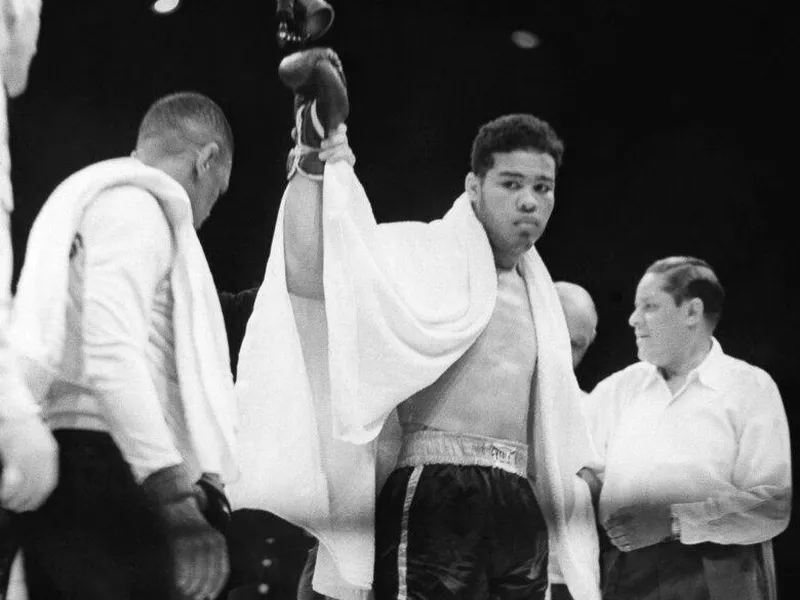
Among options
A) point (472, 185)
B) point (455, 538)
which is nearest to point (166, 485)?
point (455, 538)

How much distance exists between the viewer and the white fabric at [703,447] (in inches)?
102

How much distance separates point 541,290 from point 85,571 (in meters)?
0.99

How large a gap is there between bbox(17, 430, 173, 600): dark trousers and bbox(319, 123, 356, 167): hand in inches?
24.7

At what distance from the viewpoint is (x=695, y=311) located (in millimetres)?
2779

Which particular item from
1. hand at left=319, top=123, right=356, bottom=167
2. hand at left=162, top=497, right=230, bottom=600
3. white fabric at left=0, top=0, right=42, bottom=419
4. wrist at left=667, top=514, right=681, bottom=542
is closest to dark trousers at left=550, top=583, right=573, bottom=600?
wrist at left=667, top=514, right=681, bottom=542

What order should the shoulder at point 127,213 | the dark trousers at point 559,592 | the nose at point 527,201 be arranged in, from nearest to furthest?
the shoulder at point 127,213
the nose at point 527,201
the dark trousers at point 559,592

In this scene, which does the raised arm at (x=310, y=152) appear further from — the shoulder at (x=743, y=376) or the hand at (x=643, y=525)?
the shoulder at (x=743, y=376)

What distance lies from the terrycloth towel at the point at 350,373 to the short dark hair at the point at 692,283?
0.46 m

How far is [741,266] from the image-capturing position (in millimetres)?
2873

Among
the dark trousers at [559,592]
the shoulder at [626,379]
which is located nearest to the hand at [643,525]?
the dark trousers at [559,592]

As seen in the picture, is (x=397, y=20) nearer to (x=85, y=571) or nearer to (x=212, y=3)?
(x=212, y=3)

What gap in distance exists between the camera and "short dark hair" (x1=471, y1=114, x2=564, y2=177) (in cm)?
248

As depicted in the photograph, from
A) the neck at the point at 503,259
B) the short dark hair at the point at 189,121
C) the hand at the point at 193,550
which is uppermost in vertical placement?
the short dark hair at the point at 189,121

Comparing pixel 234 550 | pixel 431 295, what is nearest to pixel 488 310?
pixel 431 295
